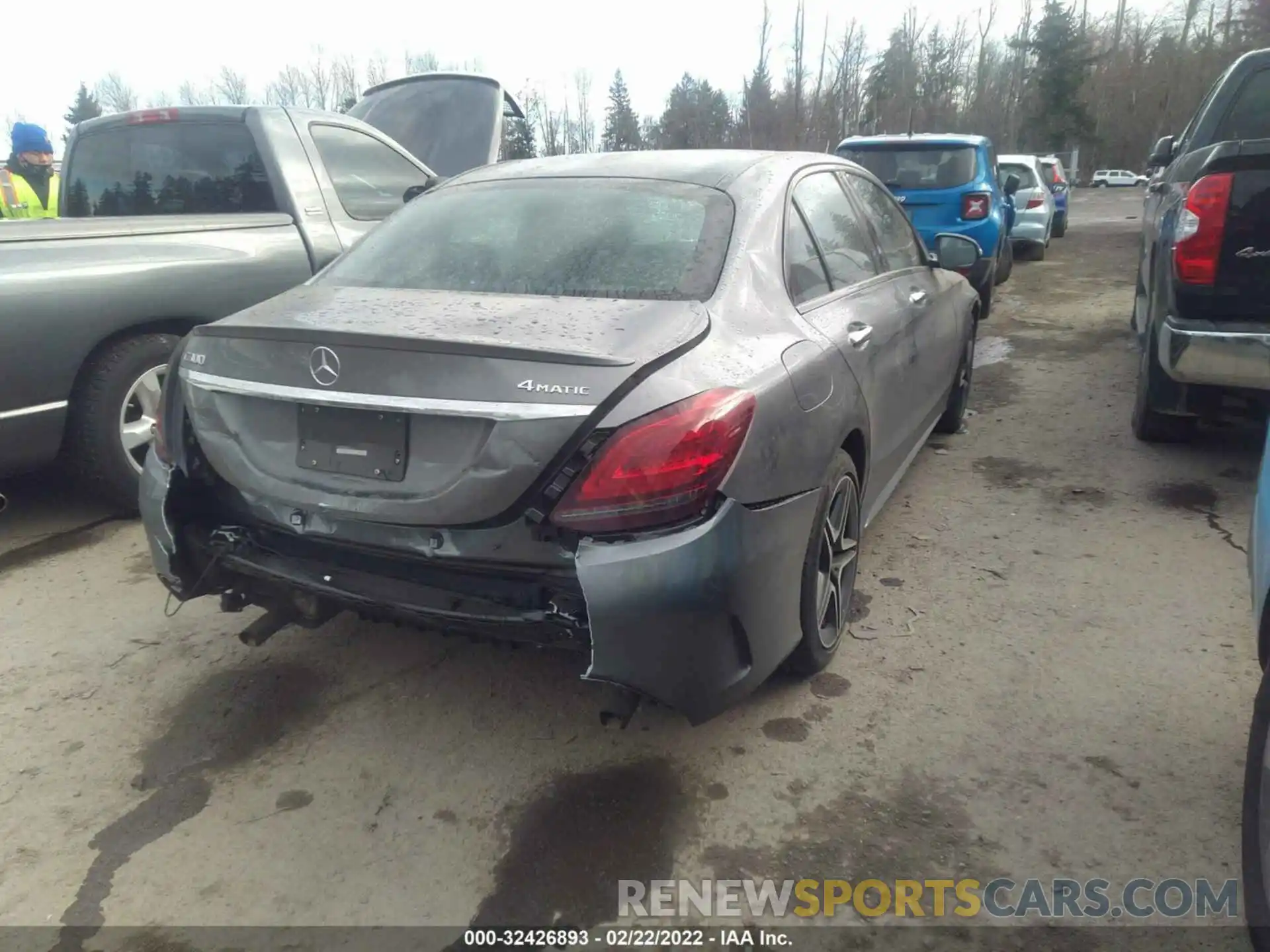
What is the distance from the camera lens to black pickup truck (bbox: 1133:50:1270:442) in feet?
13.0

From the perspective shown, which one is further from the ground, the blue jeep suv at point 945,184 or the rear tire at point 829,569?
the blue jeep suv at point 945,184

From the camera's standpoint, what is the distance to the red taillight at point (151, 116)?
516 cm

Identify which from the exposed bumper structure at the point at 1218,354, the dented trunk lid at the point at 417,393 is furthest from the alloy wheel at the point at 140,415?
the exposed bumper structure at the point at 1218,354

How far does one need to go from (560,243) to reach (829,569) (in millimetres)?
1313

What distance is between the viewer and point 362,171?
18.1 ft

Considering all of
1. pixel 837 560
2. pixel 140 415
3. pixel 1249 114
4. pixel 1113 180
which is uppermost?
pixel 1249 114

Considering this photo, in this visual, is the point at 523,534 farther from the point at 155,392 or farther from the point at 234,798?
the point at 155,392

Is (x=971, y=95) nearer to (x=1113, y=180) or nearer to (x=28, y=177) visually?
(x=1113, y=180)

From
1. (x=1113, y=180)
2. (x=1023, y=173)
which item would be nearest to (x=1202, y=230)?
(x=1023, y=173)

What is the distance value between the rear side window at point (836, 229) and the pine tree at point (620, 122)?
48.5 meters

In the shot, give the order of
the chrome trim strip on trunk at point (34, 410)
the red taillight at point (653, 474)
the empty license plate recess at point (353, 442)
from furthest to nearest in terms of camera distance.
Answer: the chrome trim strip on trunk at point (34, 410) < the empty license plate recess at point (353, 442) < the red taillight at point (653, 474)

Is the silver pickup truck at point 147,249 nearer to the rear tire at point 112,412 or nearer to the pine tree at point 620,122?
the rear tire at point 112,412

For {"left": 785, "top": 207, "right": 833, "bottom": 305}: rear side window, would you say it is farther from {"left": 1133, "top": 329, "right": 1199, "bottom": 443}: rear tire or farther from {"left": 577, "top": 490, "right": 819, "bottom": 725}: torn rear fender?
{"left": 1133, "top": 329, "right": 1199, "bottom": 443}: rear tire

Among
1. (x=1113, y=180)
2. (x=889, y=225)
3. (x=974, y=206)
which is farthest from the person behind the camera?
(x=1113, y=180)
